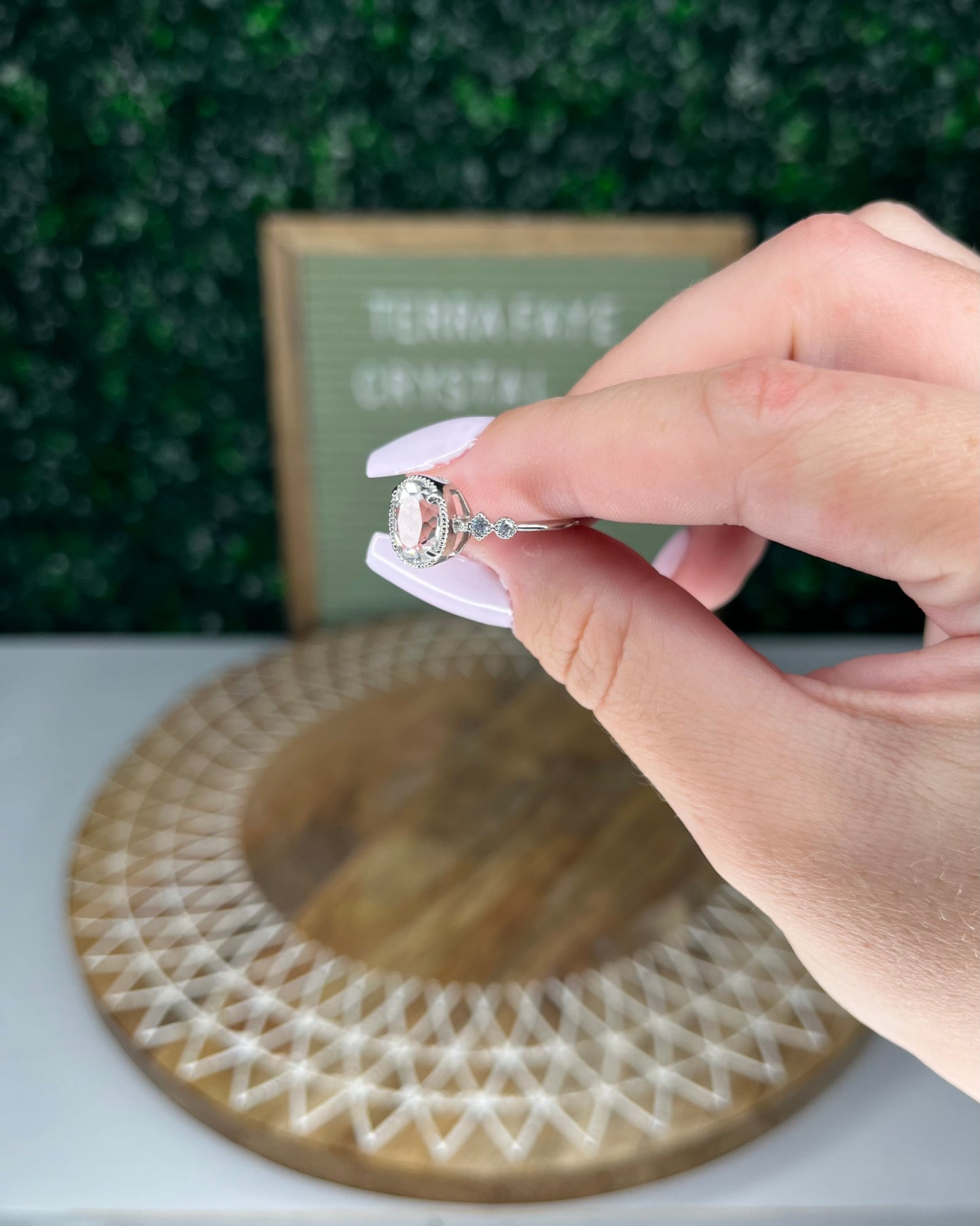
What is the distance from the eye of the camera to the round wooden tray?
505 mm

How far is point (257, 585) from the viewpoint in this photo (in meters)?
1.09

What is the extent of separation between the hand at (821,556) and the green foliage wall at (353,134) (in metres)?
0.49

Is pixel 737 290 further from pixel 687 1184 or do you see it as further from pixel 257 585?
pixel 257 585

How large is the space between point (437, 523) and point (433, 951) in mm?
295

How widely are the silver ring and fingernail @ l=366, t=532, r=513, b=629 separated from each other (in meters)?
0.03

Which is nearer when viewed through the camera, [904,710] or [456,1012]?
[904,710]

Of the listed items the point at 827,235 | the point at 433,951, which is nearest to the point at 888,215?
the point at 827,235

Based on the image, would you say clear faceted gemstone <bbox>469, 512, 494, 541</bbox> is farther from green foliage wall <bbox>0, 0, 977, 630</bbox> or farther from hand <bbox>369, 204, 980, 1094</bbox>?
green foliage wall <bbox>0, 0, 977, 630</bbox>

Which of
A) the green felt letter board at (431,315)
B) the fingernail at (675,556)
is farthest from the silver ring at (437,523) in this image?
the green felt letter board at (431,315)

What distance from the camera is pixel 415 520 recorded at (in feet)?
1.42

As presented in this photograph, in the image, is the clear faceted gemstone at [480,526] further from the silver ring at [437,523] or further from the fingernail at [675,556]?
the fingernail at [675,556]

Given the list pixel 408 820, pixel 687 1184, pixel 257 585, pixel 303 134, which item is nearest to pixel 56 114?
pixel 303 134

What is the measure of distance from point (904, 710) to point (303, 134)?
0.73 meters

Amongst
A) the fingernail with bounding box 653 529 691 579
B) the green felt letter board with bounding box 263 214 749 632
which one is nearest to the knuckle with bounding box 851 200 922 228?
the fingernail with bounding box 653 529 691 579
